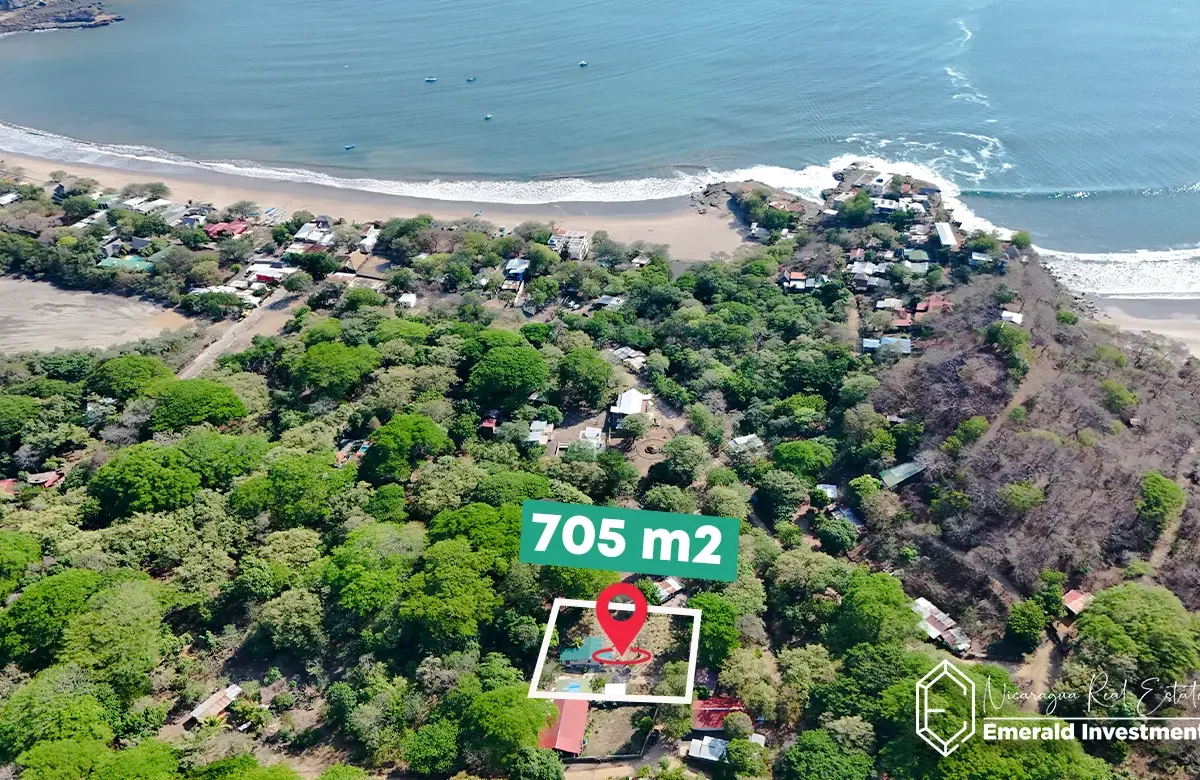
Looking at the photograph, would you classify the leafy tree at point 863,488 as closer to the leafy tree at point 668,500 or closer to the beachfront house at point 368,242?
the leafy tree at point 668,500

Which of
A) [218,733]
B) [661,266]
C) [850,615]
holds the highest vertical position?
[661,266]

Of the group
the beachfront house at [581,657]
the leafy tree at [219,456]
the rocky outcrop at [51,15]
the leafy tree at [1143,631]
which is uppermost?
the rocky outcrop at [51,15]

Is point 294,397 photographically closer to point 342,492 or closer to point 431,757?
point 342,492

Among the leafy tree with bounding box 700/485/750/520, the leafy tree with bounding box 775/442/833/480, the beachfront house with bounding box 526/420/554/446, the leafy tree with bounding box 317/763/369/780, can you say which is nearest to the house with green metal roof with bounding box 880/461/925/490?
the leafy tree with bounding box 775/442/833/480

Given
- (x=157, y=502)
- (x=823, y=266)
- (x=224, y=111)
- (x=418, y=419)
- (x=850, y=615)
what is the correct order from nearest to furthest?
1. (x=850, y=615)
2. (x=157, y=502)
3. (x=418, y=419)
4. (x=823, y=266)
5. (x=224, y=111)

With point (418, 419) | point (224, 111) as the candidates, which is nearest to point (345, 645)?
point (418, 419)

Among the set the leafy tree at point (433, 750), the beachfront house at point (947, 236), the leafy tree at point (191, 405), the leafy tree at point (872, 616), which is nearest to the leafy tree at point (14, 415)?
the leafy tree at point (191, 405)

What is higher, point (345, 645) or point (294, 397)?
point (294, 397)
